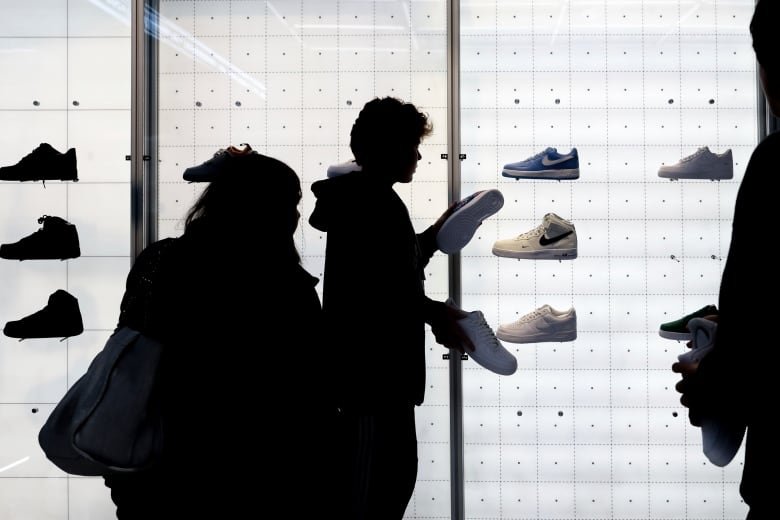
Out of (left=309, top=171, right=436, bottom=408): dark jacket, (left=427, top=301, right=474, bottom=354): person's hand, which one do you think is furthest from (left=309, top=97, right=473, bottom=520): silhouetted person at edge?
(left=427, top=301, right=474, bottom=354): person's hand

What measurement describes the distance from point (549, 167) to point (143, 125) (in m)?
2.13

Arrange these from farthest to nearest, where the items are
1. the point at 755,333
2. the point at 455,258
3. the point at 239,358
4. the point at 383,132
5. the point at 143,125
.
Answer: the point at 143,125
the point at 455,258
the point at 383,132
the point at 239,358
the point at 755,333

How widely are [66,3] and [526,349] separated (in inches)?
123

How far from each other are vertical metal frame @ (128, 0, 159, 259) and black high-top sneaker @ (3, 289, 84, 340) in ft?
1.33

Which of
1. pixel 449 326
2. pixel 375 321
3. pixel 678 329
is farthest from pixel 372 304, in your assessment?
pixel 678 329

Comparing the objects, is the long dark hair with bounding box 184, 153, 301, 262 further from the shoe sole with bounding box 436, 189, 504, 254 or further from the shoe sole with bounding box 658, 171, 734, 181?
the shoe sole with bounding box 658, 171, 734, 181

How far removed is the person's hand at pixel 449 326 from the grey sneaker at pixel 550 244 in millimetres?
660

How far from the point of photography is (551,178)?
3.28 meters

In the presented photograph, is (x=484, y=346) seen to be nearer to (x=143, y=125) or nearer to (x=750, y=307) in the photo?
(x=750, y=307)

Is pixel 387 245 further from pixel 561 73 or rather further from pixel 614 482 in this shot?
pixel 614 482

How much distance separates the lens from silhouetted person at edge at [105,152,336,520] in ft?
5.07

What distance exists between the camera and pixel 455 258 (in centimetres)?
335

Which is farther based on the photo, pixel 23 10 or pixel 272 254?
pixel 23 10

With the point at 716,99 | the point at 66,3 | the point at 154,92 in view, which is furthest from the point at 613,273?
the point at 66,3
